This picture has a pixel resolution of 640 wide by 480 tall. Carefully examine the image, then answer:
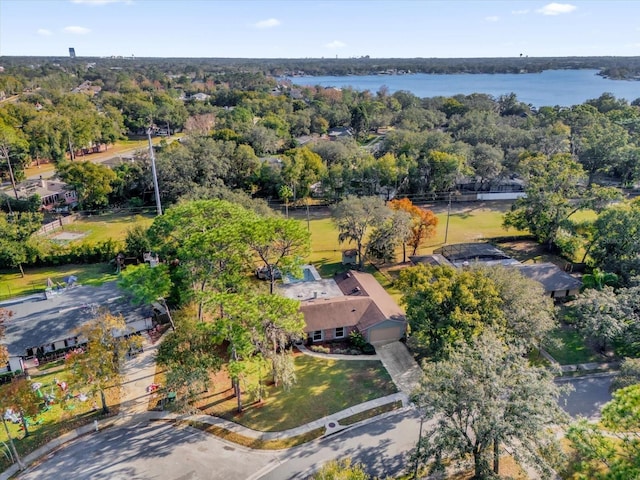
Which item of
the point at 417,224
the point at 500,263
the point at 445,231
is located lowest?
the point at 445,231

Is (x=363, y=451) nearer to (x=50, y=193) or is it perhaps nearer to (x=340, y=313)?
(x=340, y=313)

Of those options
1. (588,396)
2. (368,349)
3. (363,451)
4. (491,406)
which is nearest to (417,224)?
(368,349)

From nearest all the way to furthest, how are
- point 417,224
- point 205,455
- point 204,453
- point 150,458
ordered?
point 150,458, point 205,455, point 204,453, point 417,224

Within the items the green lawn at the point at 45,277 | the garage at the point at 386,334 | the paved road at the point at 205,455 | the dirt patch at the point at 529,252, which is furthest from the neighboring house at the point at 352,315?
the green lawn at the point at 45,277

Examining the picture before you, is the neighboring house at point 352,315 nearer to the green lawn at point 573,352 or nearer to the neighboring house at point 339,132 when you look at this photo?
the green lawn at point 573,352

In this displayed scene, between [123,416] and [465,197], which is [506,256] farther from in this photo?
[123,416]

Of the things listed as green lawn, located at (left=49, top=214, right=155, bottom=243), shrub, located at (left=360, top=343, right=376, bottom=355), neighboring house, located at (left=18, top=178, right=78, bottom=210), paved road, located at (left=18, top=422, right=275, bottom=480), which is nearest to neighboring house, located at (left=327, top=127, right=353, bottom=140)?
green lawn, located at (left=49, top=214, right=155, bottom=243)
